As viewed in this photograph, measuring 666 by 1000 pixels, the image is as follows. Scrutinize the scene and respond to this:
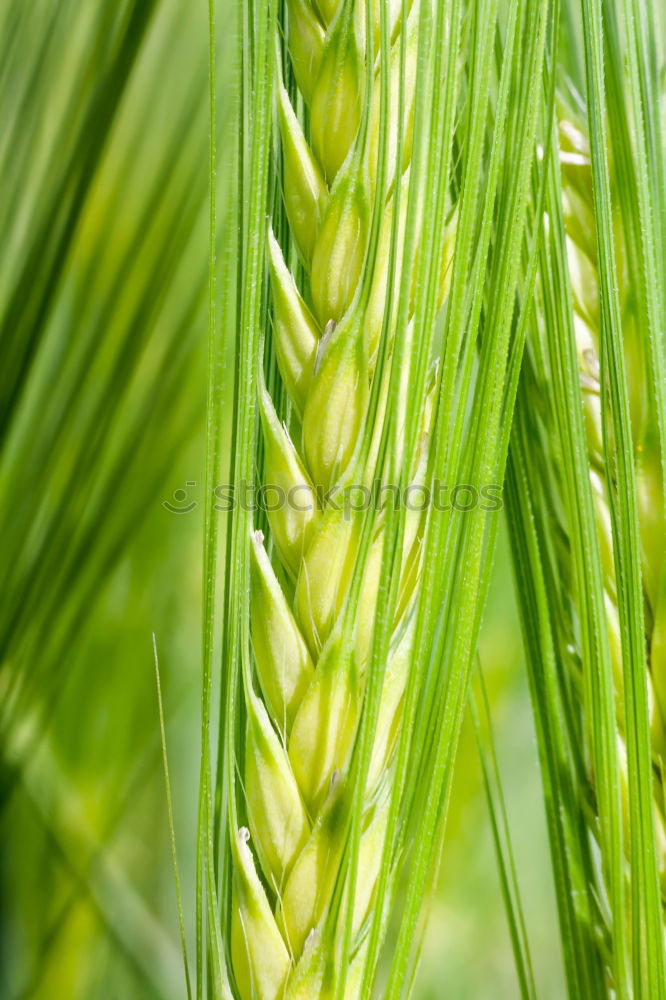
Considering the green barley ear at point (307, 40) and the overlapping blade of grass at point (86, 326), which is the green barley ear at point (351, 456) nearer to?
the green barley ear at point (307, 40)

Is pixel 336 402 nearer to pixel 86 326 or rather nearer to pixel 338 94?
pixel 338 94

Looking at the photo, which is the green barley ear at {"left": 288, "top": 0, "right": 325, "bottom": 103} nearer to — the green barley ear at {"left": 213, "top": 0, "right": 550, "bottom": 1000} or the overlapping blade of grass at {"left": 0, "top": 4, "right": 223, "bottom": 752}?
the green barley ear at {"left": 213, "top": 0, "right": 550, "bottom": 1000}

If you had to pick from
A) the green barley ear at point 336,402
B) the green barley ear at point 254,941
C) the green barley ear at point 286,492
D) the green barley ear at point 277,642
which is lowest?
the green barley ear at point 254,941

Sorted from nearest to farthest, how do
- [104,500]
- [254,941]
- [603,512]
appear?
[254,941], [603,512], [104,500]

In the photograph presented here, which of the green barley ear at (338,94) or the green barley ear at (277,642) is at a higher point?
the green barley ear at (338,94)

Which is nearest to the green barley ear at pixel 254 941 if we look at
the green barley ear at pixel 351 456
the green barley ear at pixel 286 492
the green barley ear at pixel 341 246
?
the green barley ear at pixel 351 456

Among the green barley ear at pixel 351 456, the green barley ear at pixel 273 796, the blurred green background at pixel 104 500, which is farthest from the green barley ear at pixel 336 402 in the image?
the blurred green background at pixel 104 500

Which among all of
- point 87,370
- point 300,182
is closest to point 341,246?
point 300,182

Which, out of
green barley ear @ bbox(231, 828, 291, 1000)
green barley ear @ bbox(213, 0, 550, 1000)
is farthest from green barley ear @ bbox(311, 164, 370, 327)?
green barley ear @ bbox(231, 828, 291, 1000)

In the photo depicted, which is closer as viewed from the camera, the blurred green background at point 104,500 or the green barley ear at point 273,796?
the green barley ear at point 273,796

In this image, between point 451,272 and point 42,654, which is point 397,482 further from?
point 42,654
